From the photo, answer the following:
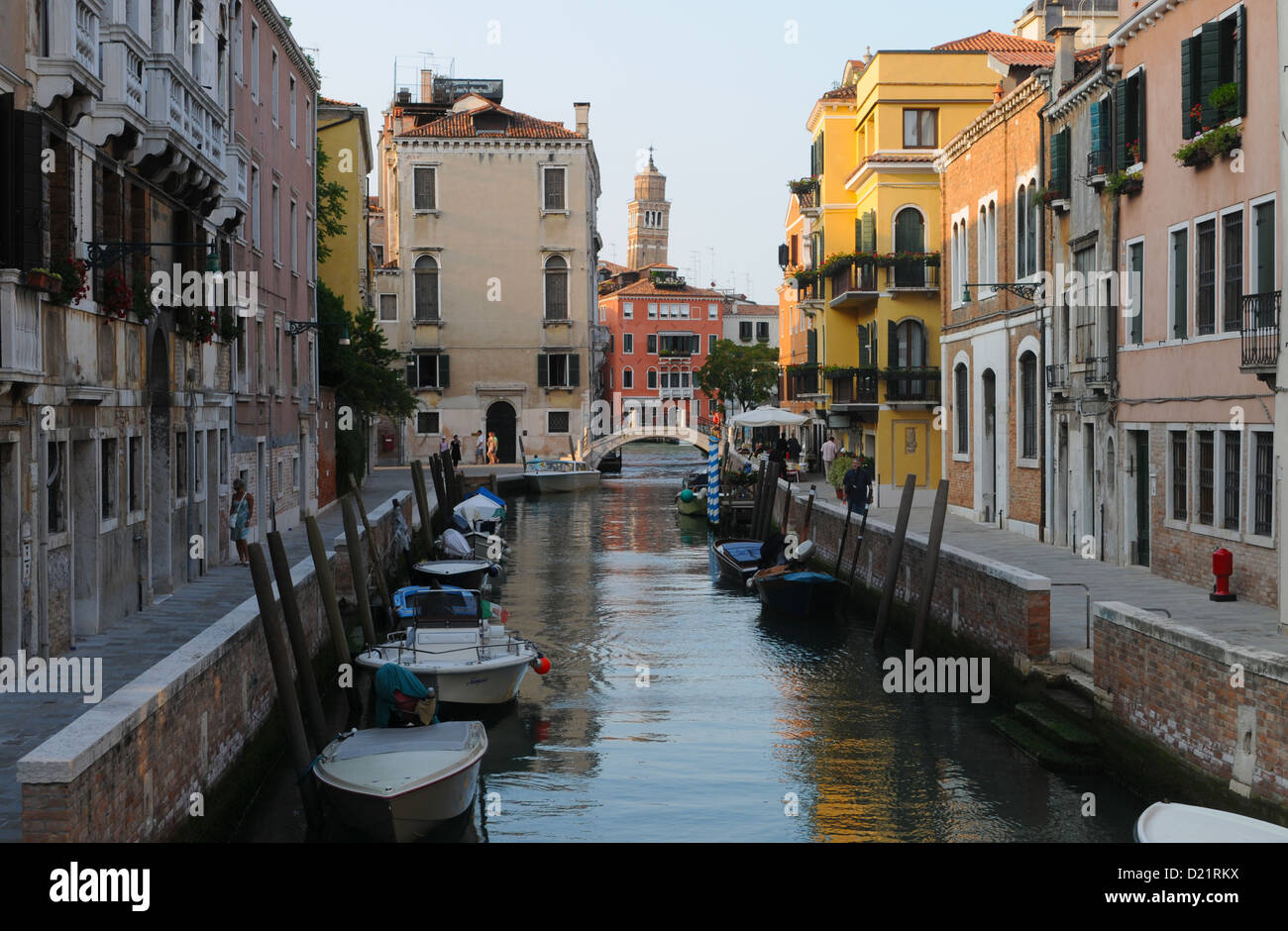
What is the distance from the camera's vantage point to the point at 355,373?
3331 centimetres

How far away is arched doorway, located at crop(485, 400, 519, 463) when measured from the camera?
51469 millimetres

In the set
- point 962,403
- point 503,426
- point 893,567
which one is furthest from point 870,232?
point 503,426

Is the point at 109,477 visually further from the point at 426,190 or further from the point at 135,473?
the point at 426,190

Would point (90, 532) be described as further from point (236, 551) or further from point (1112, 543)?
point (1112, 543)

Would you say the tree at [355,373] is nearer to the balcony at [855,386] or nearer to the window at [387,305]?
the balcony at [855,386]

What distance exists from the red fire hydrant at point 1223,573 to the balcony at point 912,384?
1774cm

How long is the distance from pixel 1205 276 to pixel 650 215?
119m

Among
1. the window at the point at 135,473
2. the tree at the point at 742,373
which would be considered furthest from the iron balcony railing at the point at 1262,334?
the tree at the point at 742,373

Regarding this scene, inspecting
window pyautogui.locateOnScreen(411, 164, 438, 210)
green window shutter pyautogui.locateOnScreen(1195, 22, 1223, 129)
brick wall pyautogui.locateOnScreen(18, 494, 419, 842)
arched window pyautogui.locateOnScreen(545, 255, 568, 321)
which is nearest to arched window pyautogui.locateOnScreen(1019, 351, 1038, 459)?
green window shutter pyautogui.locateOnScreen(1195, 22, 1223, 129)

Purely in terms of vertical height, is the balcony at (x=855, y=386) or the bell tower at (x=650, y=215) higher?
the bell tower at (x=650, y=215)

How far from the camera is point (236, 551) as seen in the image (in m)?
20.3

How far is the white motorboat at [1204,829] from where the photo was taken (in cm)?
747
